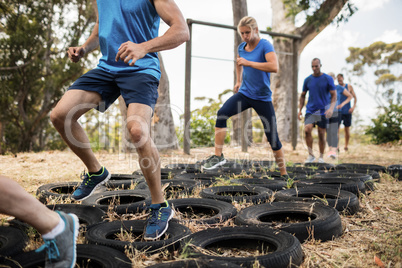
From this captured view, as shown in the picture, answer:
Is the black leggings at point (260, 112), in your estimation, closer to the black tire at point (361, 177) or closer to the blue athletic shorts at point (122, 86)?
the black tire at point (361, 177)

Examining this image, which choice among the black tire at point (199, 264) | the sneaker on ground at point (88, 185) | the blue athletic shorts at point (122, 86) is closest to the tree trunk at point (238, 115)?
the sneaker on ground at point (88, 185)

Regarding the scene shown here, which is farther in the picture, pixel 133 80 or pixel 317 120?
pixel 317 120

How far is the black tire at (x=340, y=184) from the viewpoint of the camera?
3836 mm

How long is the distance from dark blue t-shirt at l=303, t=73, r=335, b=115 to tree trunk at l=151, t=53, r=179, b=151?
431 centimetres

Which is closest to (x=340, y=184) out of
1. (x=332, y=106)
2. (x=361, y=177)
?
(x=361, y=177)

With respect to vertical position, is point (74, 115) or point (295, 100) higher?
point (295, 100)

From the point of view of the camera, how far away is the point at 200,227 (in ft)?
8.61

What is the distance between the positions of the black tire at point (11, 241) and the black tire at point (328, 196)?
2319 millimetres

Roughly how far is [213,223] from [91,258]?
106 centimetres

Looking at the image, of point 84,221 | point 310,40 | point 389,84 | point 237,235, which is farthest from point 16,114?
point 389,84

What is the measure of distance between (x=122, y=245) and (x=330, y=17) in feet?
40.1

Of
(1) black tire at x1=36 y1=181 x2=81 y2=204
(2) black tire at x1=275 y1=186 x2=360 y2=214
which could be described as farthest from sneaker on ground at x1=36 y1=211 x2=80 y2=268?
(2) black tire at x1=275 y1=186 x2=360 y2=214

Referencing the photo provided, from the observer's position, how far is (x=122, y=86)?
2471 millimetres

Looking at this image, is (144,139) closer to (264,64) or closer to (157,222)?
(157,222)
